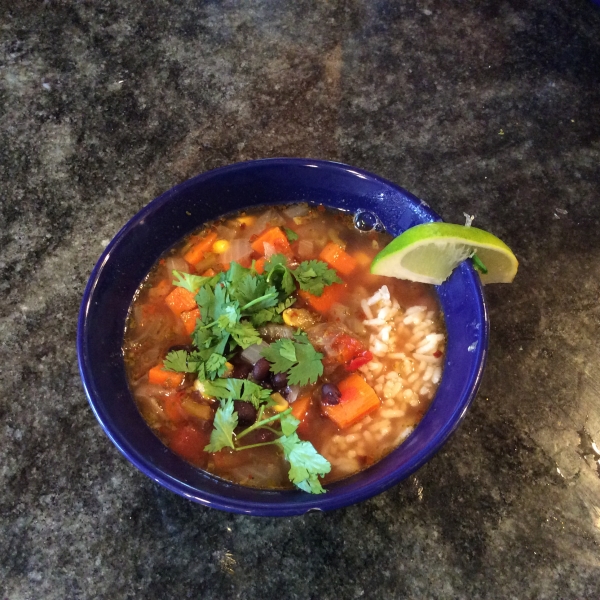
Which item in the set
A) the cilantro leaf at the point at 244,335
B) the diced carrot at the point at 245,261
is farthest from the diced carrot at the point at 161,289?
the cilantro leaf at the point at 244,335

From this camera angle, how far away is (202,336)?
199 cm

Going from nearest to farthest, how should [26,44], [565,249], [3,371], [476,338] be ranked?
1. [476,338]
2. [3,371]
3. [565,249]
4. [26,44]

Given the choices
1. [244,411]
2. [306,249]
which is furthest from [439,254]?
[244,411]

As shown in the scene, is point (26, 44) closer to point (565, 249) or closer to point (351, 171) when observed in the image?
point (351, 171)

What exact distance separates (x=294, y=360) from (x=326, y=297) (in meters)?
0.32

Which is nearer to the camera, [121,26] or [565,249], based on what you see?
[565,249]

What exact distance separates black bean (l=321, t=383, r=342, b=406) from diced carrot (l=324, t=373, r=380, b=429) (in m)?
0.03

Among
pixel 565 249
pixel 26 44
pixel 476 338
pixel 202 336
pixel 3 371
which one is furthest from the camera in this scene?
pixel 26 44

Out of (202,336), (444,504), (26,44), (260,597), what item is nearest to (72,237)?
(202,336)

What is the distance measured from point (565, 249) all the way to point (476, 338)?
84cm

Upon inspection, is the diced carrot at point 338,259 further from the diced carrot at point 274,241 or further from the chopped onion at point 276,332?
the chopped onion at point 276,332

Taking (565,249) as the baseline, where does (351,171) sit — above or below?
above

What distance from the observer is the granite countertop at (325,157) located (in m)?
2.00

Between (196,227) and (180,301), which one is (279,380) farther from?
(196,227)
